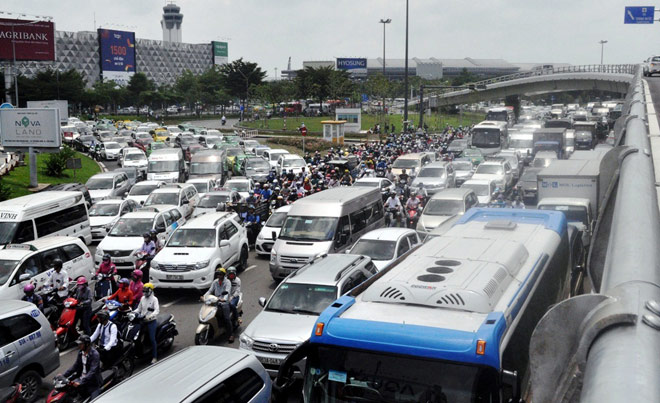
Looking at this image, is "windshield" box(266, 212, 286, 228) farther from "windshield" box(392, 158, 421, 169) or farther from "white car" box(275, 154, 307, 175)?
"white car" box(275, 154, 307, 175)

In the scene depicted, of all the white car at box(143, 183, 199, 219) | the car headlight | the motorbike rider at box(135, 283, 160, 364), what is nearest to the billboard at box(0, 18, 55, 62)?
the white car at box(143, 183, 199, 219)

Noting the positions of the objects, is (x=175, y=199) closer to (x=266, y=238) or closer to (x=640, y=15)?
(x=266, y=238)

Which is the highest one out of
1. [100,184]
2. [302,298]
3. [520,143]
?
[520,143]

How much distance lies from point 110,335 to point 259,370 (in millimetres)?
3642

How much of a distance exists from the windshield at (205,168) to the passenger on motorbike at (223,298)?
714 inches

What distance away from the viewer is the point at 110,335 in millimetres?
10320

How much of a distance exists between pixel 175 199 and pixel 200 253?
24.6 feet

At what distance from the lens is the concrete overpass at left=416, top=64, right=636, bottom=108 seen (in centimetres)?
7112

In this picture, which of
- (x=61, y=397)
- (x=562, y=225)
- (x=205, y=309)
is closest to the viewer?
(x=61, y=397)

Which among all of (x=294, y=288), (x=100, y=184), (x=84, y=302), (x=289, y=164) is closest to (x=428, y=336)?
(x=294, y=288)

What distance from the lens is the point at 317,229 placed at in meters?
17.0

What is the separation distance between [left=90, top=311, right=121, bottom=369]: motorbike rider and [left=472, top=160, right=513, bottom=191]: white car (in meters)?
21.1

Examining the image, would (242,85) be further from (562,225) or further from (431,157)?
(562,225)

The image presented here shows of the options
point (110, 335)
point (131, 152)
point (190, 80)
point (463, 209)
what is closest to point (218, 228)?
point (110, 335)
